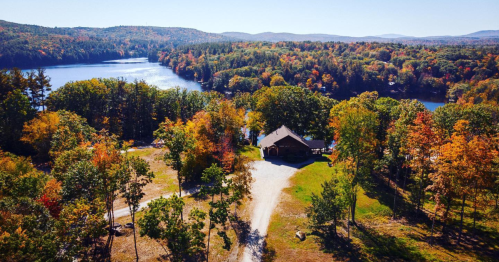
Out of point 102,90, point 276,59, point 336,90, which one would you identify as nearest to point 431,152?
point 102,90

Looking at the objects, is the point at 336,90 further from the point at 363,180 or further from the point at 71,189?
the point at 71,189

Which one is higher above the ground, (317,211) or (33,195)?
(33,195)

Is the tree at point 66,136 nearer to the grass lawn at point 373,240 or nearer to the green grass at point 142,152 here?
the green grass at point 142,152

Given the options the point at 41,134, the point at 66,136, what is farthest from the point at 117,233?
the point at 41,134

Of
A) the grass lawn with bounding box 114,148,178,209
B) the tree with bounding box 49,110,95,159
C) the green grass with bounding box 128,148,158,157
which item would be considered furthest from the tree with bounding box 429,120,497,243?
the green grass with bounding box 128,148,158,157

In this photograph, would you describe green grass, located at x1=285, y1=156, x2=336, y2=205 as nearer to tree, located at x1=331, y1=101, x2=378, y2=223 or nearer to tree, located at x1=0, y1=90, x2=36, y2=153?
tree, located at x1=331, y1=101, x2=378, y2=223

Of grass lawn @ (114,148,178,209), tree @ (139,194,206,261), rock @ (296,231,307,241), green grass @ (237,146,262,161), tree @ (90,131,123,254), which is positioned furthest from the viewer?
green grass @ (237,146,262,161)

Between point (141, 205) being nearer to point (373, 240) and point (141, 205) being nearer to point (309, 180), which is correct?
point (309, 180)
